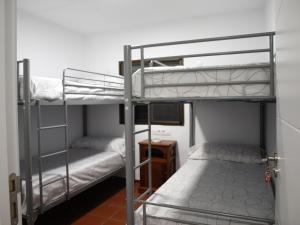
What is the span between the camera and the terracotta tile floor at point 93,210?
2.80m

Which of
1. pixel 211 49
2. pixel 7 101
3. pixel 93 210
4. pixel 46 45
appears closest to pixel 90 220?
pixel 93 210

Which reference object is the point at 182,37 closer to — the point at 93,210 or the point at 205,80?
the point at 205,80

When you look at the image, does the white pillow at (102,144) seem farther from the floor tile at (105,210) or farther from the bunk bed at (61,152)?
the floor tile at (105,210)

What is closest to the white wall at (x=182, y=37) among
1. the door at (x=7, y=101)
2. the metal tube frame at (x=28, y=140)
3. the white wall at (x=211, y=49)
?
the white wall at (x=211, y=49)

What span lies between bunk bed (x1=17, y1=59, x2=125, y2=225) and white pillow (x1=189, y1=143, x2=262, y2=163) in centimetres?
133

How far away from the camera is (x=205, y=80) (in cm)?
167

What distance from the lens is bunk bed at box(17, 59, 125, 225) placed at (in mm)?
2264

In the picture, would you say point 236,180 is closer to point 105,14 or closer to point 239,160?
point 239,160

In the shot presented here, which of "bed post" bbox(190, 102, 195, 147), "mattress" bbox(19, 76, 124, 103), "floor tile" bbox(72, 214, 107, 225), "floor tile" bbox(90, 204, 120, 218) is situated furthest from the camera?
"bed post" bbox(190, 102, 195, 147)

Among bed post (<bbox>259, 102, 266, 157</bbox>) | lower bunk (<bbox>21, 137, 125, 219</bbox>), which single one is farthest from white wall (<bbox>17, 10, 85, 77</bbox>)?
bed post (<bbox>259, 102, 266, 157</bbox>)

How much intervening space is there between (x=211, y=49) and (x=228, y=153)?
1.55m

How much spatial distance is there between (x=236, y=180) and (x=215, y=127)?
133cm

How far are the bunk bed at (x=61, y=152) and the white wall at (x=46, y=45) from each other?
1.01 ft

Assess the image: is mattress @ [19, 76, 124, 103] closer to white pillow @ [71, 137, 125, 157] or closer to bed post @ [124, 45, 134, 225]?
white pillow @ [71, 137, 125, 157]
